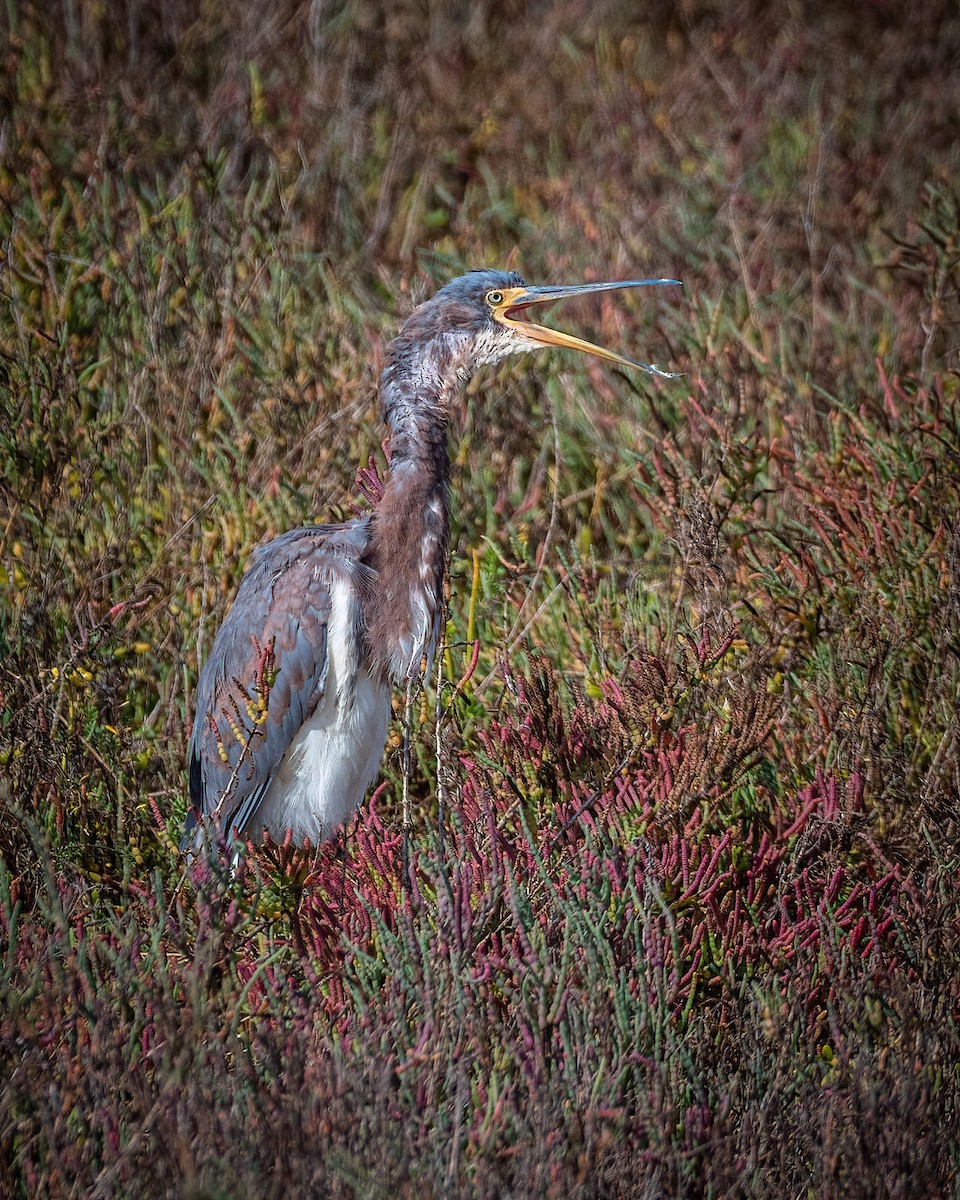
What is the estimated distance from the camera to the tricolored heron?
11.5 ft

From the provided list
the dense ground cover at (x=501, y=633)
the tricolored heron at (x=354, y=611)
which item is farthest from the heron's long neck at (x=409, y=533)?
the dense ground cover at (x=501, y=633)

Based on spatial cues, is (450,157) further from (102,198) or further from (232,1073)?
(232,1073)

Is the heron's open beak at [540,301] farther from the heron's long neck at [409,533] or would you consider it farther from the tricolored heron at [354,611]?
the heron's long neck at [409,533]

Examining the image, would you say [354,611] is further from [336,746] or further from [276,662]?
[336,746]

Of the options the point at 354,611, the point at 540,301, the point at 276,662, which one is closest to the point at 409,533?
the point at 354,611

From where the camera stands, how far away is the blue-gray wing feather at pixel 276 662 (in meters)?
3.48

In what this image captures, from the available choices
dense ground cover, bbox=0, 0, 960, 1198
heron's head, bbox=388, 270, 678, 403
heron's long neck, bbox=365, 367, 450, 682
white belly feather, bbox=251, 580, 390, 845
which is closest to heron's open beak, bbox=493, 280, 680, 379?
heron's head, bbox=388, 270, 678, 403

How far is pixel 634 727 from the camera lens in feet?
11.0

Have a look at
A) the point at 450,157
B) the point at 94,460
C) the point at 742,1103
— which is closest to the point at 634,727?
the point at 742,1103

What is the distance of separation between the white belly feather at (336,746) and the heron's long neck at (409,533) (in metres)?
0.09

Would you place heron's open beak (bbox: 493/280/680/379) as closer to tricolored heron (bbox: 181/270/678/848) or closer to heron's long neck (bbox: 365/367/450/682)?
tricolored heron (bbox: 181/270/678/848)

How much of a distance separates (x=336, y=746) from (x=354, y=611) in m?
0.37

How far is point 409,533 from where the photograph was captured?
11.8 ft

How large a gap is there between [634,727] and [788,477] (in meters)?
1.47
